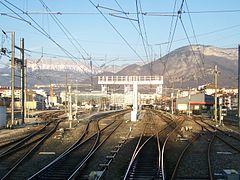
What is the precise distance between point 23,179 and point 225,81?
18883cm

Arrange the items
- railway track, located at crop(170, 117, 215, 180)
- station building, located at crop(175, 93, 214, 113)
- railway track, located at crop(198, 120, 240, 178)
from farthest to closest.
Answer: station building, located at crop(175, 93, 214, 113) < railway track, located at crop(198, 120, 240, 178) < railway track, located at crop(170, 117, 215, 180)

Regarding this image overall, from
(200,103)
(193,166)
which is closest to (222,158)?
(193,166)

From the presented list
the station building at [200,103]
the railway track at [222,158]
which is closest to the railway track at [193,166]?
the railway track at [222,158]

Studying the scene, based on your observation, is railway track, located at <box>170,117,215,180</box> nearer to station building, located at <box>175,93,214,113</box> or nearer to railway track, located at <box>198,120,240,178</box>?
railway track, located at <box>198,120,240,178</box>

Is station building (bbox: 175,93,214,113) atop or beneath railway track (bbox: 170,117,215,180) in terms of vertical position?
atop

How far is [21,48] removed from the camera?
106 feet

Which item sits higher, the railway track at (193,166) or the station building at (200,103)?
the station building at (200,103)

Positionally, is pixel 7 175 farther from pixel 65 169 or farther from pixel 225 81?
pixel 225 81

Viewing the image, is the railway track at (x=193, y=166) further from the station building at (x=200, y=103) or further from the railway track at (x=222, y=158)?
the station building at (x=200, y=103)

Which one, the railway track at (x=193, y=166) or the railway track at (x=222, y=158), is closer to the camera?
the railway track at (x=193, y=166)

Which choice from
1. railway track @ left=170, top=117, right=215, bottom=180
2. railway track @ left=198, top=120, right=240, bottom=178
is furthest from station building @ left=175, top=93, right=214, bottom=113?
railway track @ left=170, top=117, right=215, bottom=180

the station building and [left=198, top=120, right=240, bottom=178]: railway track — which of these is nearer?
[left=198, top=120, right=240, bottom=178]: railway track

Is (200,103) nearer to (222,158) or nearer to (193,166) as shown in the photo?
(222,158)

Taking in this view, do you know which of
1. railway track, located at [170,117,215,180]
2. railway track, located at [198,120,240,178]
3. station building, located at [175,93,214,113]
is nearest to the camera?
railway track, located at [170,117,215,180]
